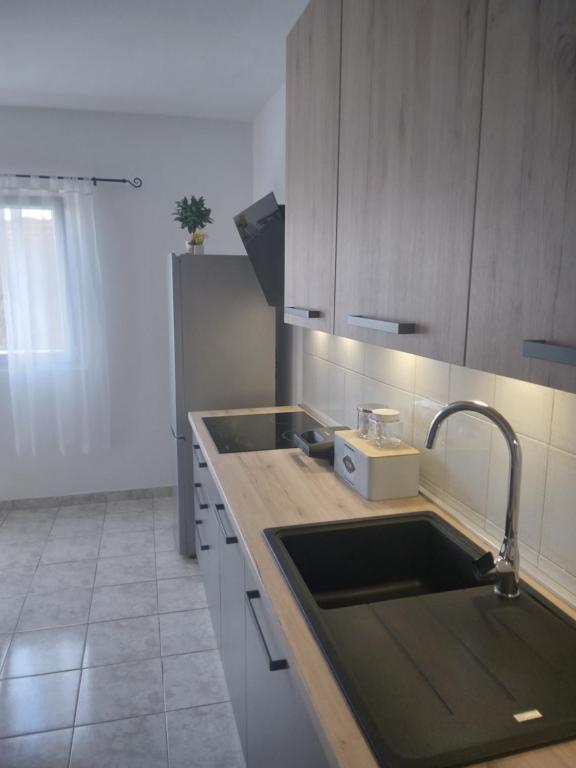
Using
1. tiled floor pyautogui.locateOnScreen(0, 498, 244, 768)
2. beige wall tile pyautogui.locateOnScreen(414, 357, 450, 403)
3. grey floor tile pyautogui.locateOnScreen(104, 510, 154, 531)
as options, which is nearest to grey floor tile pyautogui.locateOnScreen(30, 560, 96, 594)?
tiled floor pyautogui.locateOnScreen(0, 498, 244, 768)

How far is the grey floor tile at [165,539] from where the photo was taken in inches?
132

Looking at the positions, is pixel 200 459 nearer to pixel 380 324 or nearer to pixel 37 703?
pixel 37 703

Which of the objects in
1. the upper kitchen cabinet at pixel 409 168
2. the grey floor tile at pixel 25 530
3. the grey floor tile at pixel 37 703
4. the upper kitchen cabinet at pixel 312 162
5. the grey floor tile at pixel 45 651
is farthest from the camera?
the grey floor tile at pixel 25 530

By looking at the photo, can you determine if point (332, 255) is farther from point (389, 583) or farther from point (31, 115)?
point (31, 115)

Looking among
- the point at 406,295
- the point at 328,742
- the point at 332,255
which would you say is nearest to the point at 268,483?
the point at 332,255

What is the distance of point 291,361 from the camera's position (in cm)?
320

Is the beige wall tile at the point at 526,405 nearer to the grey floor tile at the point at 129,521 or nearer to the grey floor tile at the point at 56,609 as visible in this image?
the grey floor tile at the point at 56,609

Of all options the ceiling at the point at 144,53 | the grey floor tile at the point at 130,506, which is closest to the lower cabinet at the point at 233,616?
the ceiling at the point at 144,53

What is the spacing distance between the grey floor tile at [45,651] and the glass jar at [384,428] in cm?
156

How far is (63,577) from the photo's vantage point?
3.01 metres

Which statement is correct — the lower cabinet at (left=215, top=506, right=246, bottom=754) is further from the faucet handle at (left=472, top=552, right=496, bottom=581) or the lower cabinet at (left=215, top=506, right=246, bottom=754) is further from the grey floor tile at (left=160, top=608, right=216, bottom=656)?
the faucet handle at (left=472, top=552, right=496, bottom=581)

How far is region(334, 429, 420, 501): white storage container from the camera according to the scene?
5.49 ft

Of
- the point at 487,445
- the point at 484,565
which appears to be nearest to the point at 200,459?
the point at 487,445

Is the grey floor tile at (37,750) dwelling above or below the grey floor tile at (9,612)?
above
